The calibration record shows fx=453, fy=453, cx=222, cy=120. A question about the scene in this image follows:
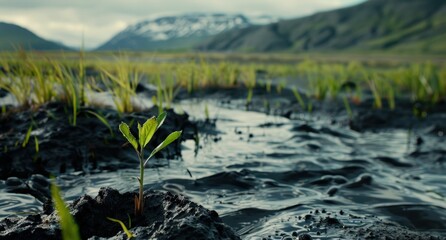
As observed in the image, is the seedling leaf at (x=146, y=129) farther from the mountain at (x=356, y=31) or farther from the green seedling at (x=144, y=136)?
the mountain at (x=356, y=31)

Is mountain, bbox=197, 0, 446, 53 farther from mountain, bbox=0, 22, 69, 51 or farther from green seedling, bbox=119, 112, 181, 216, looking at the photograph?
green seedling, bbox=119, 112, 181, 216

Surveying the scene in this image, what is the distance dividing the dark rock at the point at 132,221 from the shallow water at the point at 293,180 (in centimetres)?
31

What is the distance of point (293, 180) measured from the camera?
139 inches

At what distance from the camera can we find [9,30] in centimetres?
627

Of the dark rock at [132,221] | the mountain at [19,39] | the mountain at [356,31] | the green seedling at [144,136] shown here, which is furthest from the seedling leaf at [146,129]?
the mountain at [356,31]

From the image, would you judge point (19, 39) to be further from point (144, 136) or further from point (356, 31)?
point (356, 31)

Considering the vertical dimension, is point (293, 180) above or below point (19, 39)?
below

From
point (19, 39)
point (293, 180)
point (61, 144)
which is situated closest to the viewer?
point (293, 180)

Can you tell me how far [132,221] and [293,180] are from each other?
6.32 ft

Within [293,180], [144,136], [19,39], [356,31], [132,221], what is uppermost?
[356,31]

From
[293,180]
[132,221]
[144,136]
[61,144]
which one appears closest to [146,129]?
[144,136]

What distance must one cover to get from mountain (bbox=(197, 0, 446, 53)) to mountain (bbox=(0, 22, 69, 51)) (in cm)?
11842

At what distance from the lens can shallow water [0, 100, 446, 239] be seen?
2658mm

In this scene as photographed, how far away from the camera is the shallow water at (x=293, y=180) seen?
2.66m
